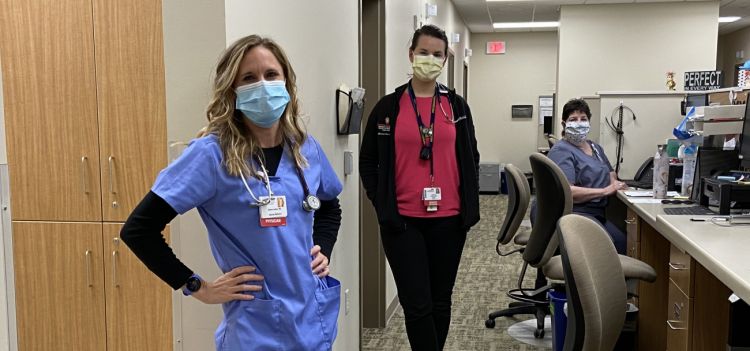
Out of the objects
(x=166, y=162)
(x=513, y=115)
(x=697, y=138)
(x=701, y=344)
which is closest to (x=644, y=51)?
(x=513, y=115)

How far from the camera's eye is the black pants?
2.47 metres

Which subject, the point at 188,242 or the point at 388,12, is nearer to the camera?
the point at 188,242

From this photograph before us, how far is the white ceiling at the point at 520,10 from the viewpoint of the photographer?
26.7 ft

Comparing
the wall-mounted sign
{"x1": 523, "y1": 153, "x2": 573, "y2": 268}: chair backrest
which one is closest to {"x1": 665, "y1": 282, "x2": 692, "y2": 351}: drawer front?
{"x1": 523, "y1": 153, "x2": 573, "y2": 268}: chair backrest

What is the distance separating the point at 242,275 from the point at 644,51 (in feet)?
24.6

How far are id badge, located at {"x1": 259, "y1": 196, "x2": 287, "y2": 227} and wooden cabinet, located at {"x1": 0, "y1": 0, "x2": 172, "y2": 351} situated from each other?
741 mm

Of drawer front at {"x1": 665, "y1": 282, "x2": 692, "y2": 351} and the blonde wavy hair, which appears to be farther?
drawer front at {"x1": 665, "y1": 282, "x2": 692, "y2": 351}

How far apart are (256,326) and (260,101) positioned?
0.48 meters

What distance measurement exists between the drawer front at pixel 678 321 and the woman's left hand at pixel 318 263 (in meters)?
1.37

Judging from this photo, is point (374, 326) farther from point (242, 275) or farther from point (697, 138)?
point (242, 275)

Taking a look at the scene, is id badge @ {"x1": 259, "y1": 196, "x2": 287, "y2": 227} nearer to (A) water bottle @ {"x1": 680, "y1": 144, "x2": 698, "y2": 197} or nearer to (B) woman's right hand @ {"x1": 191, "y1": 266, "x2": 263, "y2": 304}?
(B) woman's right hand @ {"x1": 191, "y1": 266, "x2": 263, "y2": 304}

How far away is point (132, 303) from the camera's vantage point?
6.85 ft

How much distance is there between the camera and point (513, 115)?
1120 cm

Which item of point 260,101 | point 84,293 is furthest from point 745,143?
point 84,293
